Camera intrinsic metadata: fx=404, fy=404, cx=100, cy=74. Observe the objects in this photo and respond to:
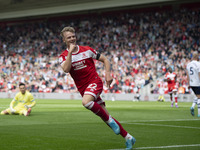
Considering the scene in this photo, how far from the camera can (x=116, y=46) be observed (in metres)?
42.1

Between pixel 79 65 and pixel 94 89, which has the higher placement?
pixel 79 65

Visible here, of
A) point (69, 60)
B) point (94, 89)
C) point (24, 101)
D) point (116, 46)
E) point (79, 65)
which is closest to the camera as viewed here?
point (69, 60)

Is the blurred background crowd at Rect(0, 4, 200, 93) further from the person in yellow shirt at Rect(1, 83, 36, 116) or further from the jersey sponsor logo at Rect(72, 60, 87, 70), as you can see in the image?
the jersey sponsor logo at Rect(72, 60, 87, 70)

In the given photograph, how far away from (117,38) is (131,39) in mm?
2032

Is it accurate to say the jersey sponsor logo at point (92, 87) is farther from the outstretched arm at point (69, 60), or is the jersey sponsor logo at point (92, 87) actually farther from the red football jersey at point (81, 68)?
the outstretched arm at point (69, 60)

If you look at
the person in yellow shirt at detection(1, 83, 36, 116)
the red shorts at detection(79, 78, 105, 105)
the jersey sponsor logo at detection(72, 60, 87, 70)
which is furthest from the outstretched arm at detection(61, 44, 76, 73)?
the person in yellow shirt at detection(1, 83, 36, 116)

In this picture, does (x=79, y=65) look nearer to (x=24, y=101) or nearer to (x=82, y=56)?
(x=82, y=56)

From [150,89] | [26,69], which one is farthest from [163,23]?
[26,69]

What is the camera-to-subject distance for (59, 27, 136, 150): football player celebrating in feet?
23.6

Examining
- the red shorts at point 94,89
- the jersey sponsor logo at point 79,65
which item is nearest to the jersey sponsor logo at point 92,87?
the red shorts at point 94,89

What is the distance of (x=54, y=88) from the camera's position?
1636 inches

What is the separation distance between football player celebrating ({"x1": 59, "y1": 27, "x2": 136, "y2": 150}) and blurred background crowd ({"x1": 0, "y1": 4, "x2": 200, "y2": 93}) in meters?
27.1

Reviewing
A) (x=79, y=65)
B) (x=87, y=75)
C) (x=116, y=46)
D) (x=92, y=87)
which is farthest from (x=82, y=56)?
(x=116, y=46)

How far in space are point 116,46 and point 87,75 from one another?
114ft
